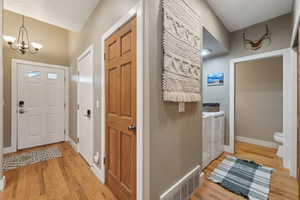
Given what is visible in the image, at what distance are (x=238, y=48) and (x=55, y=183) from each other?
13.0 ft

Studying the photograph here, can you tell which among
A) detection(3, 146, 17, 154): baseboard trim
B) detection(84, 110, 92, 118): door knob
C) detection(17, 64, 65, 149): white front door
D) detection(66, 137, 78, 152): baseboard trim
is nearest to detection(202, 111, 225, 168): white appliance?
detection(84, 110, 92, 118): door knob

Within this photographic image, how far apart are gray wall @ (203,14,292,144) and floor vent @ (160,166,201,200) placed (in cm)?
163

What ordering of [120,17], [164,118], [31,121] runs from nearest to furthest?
1. [164,118]
2. [120,17]
3. [31,121]

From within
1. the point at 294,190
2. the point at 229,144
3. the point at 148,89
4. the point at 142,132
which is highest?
→ the point at 148,89

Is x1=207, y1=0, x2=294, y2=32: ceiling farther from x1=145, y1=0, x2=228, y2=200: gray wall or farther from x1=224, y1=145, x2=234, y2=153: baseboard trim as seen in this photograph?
x1=224, y1=145, x2=234, y2=153: baseboard trim

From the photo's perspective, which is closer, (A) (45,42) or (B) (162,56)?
(B) (162,56)

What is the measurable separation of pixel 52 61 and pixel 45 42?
479mm

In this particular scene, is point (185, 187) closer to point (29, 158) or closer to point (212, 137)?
point (212, 137)

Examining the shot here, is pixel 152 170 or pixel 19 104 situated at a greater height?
pixel 19 104

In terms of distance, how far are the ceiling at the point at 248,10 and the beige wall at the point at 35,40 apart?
362 centimetres

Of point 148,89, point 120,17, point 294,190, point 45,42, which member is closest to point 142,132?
point 148,89

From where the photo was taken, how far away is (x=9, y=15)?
279cm

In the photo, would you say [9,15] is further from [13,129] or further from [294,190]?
[294,190]

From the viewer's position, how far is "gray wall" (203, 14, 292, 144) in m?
2.18
